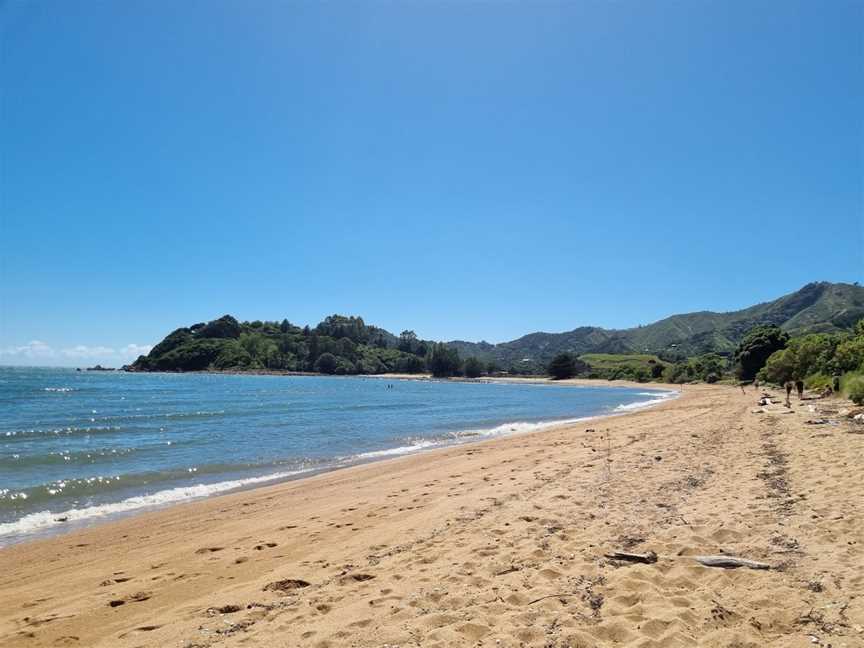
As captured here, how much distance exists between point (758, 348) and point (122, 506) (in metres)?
86.3

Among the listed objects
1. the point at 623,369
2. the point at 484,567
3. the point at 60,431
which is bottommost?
the point at 623,369

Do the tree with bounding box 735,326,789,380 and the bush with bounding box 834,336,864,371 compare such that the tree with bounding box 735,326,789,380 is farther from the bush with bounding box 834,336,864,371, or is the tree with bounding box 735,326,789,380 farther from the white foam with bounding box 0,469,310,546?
the white foam with bounding box 0,469,310,546

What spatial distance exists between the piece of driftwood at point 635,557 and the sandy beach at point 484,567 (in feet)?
0.36

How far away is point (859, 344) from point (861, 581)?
31732 millimetres

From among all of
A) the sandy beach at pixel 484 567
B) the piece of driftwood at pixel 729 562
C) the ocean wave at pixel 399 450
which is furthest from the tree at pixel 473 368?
the piece of driftwood at pixel 729 562

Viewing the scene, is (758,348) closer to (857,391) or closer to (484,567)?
(857,391)

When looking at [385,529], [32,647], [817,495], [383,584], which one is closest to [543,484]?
[385,529]

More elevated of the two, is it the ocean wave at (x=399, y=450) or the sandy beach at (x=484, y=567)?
the sandy beach at (x=484, y=567)

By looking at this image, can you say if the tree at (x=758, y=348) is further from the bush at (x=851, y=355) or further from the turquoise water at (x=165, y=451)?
the turquoise water at (x=165, y=451)

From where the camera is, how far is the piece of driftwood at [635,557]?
5789 millimetres

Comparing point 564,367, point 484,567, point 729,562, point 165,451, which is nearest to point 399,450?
point 165,451

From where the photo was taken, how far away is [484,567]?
598 centimetres

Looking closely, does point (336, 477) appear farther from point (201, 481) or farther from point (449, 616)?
point (449, 616)

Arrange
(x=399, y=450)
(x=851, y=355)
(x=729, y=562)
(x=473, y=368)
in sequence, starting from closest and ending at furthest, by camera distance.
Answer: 1. (x=729, y=562)
2. (x=399, y=450)
3. (x=851, y=355)
4. (x=473, y=368)
